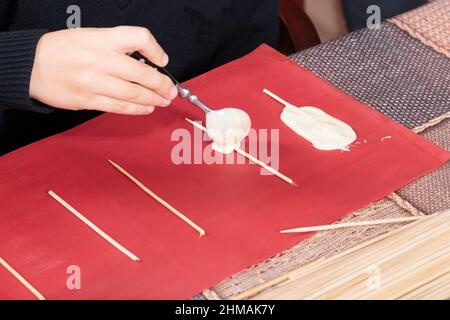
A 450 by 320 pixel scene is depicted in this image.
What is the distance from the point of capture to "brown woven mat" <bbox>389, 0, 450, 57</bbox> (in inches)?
51.7

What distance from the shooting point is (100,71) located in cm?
101

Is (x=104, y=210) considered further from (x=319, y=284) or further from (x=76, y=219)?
(x=319, y=284)

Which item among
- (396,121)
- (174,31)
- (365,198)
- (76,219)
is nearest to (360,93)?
(396,121)

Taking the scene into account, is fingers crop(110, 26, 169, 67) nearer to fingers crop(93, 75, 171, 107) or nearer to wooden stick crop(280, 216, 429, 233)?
fingers crop(93, 75, 171, 107)

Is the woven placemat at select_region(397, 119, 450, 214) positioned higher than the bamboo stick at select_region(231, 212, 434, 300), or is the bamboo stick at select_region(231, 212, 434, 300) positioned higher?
the woven placemat at select_region(397, 119, 450, 214)

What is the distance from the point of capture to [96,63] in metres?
1.01

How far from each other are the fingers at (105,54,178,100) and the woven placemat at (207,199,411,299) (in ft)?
0.94

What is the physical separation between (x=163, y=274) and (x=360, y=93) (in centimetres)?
49

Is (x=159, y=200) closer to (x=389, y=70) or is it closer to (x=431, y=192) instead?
(x=431, y=192)

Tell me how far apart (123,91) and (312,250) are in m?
0.33

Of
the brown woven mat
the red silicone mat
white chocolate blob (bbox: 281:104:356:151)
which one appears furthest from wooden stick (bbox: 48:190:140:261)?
the brown woven mat

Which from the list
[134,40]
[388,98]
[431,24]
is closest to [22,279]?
[134,40]

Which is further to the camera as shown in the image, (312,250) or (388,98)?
(388,98)

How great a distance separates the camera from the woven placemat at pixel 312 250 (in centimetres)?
91
